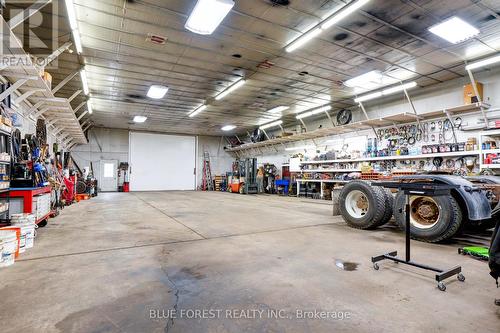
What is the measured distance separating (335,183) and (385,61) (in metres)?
5.52

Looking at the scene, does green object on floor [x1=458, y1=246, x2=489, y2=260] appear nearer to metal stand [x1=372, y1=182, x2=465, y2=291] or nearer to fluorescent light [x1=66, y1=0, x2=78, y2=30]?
metal stand [x1=372, y1=182, x2=465, y2=291]

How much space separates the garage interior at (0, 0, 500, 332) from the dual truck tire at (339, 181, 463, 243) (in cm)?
3

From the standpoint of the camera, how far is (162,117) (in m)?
12.8

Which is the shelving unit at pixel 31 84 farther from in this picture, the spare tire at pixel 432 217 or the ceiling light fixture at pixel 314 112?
the ceiling light fixture at pixel 314 112

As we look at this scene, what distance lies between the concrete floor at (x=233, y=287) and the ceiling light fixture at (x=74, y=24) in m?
3.60

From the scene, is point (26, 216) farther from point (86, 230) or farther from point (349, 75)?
point (349, 75)

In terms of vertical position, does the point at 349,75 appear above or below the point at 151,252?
above

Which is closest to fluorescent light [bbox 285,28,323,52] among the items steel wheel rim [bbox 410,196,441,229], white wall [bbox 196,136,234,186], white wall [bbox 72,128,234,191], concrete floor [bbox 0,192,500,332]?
steel wheel rim [bbox 410,196,441,229]

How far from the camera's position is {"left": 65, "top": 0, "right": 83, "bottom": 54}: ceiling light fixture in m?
4.21

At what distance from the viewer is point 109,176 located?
51.0 ft

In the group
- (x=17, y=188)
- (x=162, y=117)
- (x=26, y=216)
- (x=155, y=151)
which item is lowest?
(x=26, y=216)

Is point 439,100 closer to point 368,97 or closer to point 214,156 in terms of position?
point 368,97

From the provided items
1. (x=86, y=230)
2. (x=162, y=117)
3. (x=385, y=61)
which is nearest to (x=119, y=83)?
(x=162, y=117)

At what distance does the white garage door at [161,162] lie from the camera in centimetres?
1612
